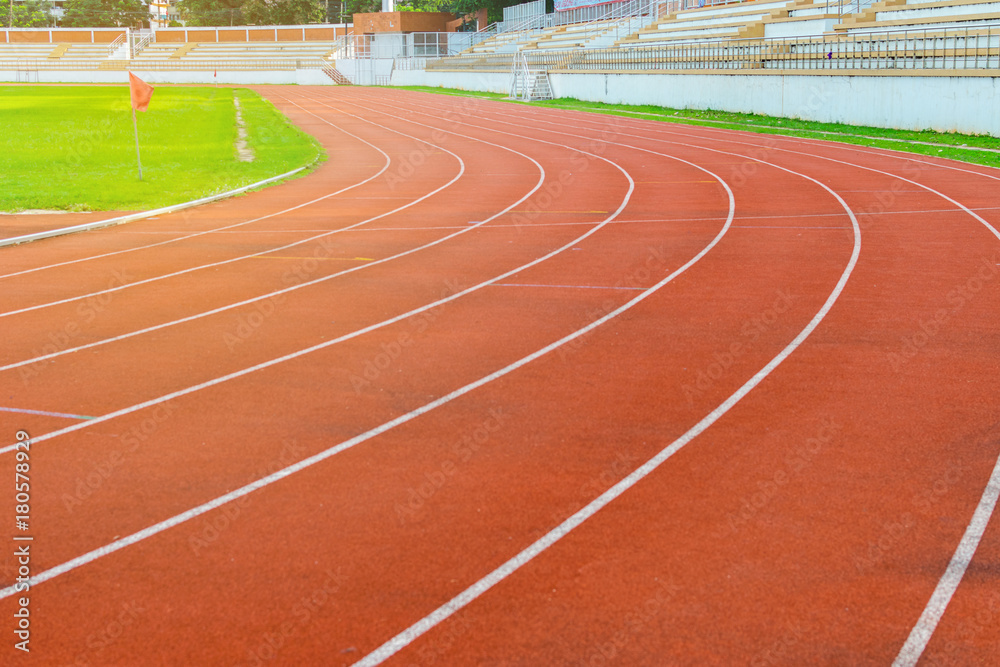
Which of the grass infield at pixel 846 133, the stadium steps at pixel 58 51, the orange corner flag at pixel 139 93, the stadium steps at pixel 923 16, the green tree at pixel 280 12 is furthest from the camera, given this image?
the green tree at pixel 280 12

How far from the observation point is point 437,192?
56.7 ft

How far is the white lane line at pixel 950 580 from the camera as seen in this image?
3.73m

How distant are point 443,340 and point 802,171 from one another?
12.5 m

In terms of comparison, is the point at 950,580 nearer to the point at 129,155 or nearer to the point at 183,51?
the point at 129,155

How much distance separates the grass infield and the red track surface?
9192 mm

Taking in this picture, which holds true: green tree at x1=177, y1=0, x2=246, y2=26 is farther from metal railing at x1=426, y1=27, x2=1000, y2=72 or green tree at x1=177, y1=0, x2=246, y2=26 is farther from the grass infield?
the grass infield

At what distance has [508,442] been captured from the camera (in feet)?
19.2

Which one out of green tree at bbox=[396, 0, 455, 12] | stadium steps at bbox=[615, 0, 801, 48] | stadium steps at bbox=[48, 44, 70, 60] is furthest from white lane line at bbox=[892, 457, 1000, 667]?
stadium steps at bbox=[48, 44, 70, 60]

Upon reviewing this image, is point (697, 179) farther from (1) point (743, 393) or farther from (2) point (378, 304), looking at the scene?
(1) point (743, 393)

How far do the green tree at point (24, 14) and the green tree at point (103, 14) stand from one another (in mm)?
5243

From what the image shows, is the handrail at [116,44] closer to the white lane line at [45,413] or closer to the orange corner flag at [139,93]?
the orange corner flag at [139,93]

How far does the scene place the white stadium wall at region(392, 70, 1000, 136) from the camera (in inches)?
904

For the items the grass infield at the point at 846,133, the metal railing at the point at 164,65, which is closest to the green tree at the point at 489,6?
the metal railing at the point at 164,65

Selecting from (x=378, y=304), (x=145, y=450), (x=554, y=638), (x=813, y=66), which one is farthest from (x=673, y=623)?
(x=813, y=66)
